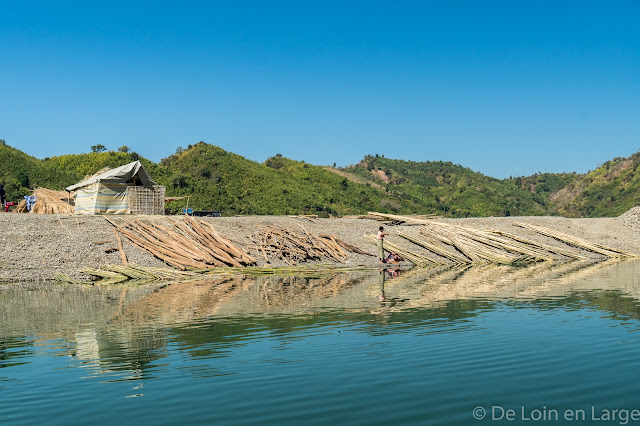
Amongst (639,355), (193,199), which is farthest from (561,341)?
(193,199)

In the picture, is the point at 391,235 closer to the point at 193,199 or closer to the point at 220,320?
the point at 220,320

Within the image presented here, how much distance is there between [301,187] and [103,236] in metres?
58.0

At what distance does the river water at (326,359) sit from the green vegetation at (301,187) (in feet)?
164

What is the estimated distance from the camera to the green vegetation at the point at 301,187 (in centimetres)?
7462

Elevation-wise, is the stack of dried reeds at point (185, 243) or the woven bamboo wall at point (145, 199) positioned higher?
the woven bamboo wall at point (145, 199)

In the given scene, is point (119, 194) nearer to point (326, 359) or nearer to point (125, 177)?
point (125, 177)

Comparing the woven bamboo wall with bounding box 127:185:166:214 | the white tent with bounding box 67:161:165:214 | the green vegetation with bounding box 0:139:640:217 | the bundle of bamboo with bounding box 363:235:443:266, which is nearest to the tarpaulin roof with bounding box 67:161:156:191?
the white tent with bounding box 67:161:165:214

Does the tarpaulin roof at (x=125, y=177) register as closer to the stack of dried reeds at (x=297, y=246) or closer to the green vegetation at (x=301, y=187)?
the stack of dried reeds at (x=297, y=246)

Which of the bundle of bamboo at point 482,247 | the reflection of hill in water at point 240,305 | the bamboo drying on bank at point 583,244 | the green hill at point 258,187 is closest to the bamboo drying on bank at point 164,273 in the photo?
the reflection of hill in water at point 240,305

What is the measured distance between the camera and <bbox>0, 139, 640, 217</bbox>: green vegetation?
245ft

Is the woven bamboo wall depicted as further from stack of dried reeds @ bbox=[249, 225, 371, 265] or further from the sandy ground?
stack of dried reeds @ bbox=[249, 225, 371, 265]

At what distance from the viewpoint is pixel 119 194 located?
1666 inches

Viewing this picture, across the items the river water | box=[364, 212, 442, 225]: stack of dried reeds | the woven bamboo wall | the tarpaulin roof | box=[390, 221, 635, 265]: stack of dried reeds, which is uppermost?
the tarpaulin roof

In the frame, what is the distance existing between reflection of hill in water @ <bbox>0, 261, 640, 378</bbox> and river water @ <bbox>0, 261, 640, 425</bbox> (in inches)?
3.4
